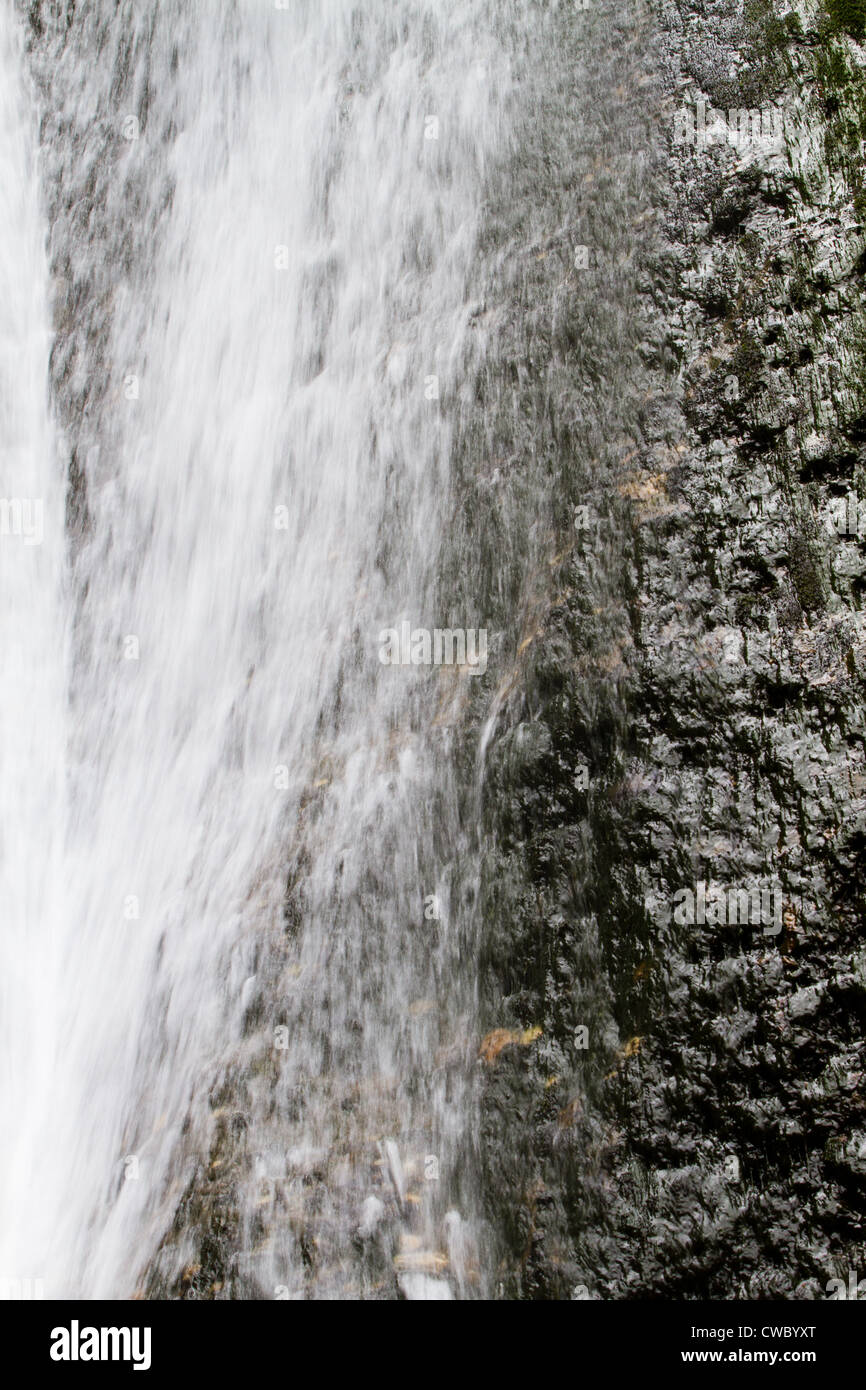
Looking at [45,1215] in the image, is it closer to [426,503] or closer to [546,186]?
[426,503]

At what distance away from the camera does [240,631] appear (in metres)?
4.54

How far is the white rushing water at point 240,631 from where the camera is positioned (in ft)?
12.1

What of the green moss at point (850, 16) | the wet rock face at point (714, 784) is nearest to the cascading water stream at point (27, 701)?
the wet rock face at point (714, 784)

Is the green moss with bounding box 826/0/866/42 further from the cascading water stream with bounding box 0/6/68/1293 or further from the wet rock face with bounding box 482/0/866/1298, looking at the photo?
the cascading water stream with bounding box 0/6/68/1293

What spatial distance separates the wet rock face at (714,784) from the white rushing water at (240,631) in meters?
0.39

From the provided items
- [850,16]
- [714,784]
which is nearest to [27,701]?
[714,784]

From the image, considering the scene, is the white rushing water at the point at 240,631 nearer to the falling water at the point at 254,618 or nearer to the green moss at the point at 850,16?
the falling water at the point at 254,618

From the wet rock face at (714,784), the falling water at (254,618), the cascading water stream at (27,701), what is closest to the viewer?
the wet rock face at (714,784)

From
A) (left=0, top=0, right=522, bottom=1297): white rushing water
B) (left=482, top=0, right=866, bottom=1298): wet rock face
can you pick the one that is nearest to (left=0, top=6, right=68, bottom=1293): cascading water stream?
(left=0, top=0, right=522, bottom=1297): white rushing water

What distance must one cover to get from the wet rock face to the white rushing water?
1.27 ft

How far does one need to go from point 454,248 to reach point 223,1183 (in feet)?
12.1

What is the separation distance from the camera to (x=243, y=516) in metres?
4.69

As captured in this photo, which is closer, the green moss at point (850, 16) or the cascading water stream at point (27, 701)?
the green moss at point (850, 16)
